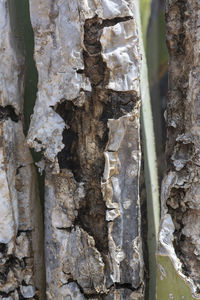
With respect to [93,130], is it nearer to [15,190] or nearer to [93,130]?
[93,130]

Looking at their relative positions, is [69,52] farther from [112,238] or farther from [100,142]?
[112,238]

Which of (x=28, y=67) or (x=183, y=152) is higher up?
(x=28, y=67)

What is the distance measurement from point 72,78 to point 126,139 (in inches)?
4.3

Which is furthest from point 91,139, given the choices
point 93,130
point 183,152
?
point 183,152

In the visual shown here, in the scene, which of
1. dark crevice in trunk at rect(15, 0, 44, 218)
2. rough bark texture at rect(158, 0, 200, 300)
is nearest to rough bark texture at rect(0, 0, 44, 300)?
dark crevice in trunk at rect(15, 0, 44, 218)

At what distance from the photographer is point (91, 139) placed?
1.78ft

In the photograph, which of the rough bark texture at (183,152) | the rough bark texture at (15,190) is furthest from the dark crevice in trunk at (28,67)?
the rough bark texture at (183,152)

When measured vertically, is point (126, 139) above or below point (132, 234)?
above

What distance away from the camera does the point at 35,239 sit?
60 cm

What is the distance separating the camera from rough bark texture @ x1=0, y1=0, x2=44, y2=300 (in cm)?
55

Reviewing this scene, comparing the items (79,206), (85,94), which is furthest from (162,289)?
(85,94)

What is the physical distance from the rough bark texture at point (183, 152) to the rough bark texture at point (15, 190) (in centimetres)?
20

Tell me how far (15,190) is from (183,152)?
248 mm

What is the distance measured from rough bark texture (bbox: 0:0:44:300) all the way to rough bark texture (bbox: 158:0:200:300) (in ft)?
0.64
